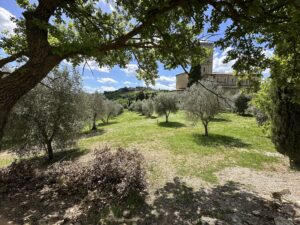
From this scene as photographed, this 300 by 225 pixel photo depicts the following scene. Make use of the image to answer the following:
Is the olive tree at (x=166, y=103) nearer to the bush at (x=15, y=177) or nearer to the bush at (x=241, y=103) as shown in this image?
the bush at (x=241, y=103)

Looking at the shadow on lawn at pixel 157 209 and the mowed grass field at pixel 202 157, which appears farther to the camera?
the mowed grass field at pixel 202 157

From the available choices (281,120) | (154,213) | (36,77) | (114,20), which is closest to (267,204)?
(154,213)

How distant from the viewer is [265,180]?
867cm

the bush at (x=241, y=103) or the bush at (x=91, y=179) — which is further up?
the bush at (x=241, y=103)

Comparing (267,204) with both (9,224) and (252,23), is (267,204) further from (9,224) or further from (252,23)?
(9,224)

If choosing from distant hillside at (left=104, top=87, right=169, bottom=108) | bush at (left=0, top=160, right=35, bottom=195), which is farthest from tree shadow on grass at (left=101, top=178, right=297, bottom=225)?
distant hillside at (left=104, top=87, right=169, bottom=108)

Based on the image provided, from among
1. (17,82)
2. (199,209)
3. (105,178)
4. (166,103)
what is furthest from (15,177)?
(166,103)

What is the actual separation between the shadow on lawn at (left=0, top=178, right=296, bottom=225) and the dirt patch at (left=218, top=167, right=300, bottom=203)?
32.9 inches

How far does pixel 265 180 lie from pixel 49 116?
12.7 meters

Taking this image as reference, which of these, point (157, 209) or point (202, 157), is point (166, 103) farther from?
point (157, 209)

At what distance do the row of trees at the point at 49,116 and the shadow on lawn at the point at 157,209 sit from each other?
239 inches

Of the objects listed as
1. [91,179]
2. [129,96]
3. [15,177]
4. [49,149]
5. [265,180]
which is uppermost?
[129,96]

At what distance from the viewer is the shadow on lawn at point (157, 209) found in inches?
214

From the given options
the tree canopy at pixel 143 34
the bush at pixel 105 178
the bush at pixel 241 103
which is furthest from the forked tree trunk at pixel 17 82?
the bush at pixel 241 103
